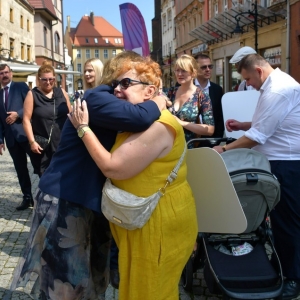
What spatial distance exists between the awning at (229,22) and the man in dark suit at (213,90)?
48.9 ft

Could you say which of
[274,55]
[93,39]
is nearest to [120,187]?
[274,55]

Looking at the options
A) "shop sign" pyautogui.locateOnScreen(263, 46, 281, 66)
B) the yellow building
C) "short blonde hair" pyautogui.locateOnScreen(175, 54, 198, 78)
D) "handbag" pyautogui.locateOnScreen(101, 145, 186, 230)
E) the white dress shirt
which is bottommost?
"handbag" pyautogui.locateOnScreen(101, 145, 186, 230)

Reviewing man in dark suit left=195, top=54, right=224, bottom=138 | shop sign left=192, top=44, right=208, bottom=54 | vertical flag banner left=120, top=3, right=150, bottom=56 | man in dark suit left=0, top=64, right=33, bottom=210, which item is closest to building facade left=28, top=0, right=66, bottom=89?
shop sign left=192, top=44, right=208, bottom=54

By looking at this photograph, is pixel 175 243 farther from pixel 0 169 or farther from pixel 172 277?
pixel 0 169

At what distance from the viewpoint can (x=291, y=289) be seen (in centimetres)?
320

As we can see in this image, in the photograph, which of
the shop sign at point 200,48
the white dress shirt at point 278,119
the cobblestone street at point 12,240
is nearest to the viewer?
the white dress shirt at point 278,119

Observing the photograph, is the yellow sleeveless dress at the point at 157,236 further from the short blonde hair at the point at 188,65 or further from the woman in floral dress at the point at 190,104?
the short blonde hair at the point at 188,65

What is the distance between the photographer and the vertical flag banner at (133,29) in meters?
7.00

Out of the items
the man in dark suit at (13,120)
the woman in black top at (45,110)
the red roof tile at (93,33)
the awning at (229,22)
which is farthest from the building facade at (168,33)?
the red roof tile at (93,33)

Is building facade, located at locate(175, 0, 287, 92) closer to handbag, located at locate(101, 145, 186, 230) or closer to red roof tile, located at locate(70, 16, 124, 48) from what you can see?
handbag, located at locate(101, 145, 186, 230)

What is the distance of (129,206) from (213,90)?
303cm

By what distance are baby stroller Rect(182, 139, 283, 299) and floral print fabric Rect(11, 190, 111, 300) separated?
2.27 ft

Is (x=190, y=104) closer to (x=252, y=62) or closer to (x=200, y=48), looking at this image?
(x=252, y=62)

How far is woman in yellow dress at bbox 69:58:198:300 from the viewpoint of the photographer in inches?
79.8
